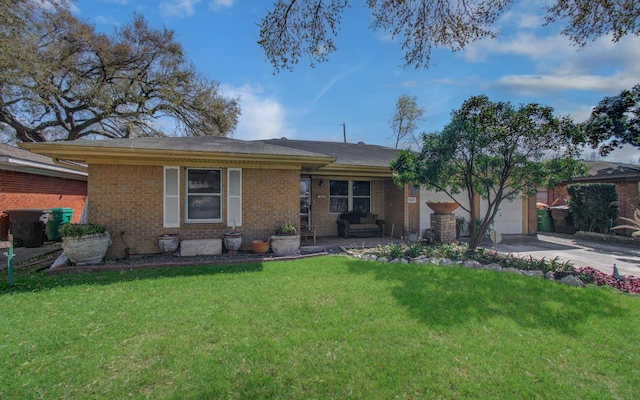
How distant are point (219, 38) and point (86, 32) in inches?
458

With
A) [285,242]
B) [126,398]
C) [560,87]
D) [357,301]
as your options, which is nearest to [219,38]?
[285,242]

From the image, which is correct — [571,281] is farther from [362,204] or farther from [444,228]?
[362,204]

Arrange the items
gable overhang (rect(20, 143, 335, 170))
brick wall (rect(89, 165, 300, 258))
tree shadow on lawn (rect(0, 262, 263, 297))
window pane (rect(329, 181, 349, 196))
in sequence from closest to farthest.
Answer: tree shadow on lawn (rect(0, 262, 263, 297)) → gable overhang (rect(20, 143, 335, 170)) → brick wall (rect(89, 165, 300, 258)) → window pane (rect(329, 181, 349, 196))

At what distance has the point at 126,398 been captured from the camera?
100 inches

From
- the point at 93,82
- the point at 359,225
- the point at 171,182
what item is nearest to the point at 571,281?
the point at 359,225

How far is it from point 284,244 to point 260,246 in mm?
637

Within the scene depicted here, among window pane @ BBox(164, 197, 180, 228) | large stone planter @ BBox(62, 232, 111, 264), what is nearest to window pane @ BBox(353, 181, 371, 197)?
window pane @ BBox(164, 197, 180, 228)

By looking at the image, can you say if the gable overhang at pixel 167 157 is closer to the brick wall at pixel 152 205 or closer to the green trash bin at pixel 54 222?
the brick wall at pixel 152 205

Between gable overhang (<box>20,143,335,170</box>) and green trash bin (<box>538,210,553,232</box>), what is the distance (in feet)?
42.3

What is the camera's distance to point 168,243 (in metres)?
7.45

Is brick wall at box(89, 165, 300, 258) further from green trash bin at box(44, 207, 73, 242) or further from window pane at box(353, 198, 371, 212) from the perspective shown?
green trash bin at box(44, 207, 73, 242)

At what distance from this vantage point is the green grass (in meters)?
2.73

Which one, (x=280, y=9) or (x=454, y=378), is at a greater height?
(x=280, y=9)

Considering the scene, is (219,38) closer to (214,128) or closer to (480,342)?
(480,342)
